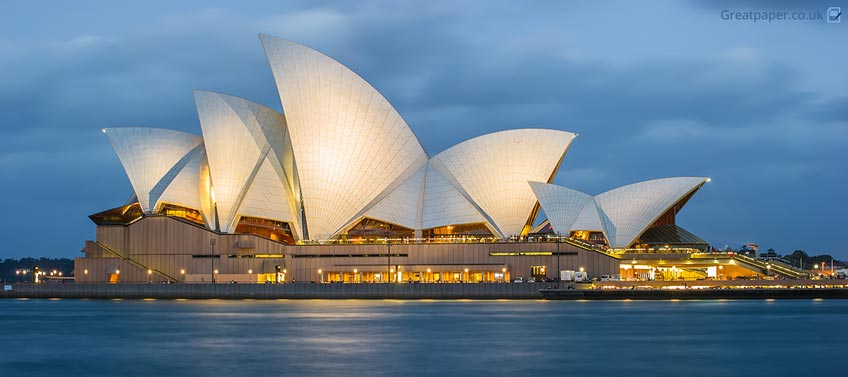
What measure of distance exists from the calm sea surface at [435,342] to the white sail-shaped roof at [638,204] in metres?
18.8

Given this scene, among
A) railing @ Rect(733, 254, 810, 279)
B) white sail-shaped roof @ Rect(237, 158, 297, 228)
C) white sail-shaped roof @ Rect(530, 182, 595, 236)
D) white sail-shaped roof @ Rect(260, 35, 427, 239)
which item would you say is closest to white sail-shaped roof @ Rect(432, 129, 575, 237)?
white sail-shaped roof @ Rect(530, 182, 595, 236)

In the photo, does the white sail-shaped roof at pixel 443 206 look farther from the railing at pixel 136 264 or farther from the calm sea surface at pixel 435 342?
the railing at pixel 136 264

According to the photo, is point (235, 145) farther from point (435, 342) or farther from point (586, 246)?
point (435, 342)

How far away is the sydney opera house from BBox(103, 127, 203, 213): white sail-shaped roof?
0.10 metres

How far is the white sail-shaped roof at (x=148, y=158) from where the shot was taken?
8250 centimetres

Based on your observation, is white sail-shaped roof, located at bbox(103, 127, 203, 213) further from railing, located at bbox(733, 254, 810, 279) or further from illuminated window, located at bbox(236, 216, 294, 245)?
railing, located at bbox(733, 254, 810, 279)

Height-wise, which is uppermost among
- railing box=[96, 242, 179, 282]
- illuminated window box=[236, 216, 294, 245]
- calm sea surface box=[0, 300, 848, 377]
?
illuminated window box=[236, 216, 294, 245]

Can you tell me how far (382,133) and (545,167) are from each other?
12757mm

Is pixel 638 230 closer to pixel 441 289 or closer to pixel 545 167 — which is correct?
pixel 545 167

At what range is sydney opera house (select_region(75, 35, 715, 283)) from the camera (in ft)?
259

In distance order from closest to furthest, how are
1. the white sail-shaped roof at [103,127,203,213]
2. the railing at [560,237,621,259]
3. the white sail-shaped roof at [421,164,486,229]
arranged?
the railing at [560,237,621,259] → the white sail-shaped roof at [421,164,486,229] → the white sail-shaped roof at [103,127,203,213]

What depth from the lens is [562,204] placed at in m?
80.7

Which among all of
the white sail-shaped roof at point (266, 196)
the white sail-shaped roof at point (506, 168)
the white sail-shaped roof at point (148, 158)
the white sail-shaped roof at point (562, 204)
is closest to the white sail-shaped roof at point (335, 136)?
the white sail-shaped roof at point (266, 196)

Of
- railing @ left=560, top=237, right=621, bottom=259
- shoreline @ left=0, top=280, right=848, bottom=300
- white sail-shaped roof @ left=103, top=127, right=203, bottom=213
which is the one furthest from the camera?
white sail-shaped roof @ left=103, top=127, right=203, bottom=213
